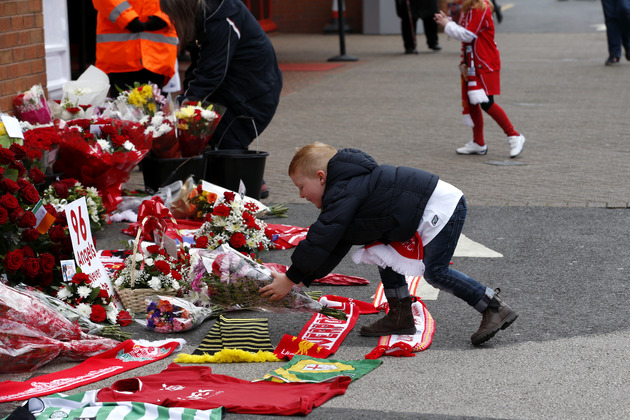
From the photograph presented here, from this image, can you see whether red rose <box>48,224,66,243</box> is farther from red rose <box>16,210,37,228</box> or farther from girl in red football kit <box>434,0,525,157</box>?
girl in red football kit <box>434,0,525,157</box>

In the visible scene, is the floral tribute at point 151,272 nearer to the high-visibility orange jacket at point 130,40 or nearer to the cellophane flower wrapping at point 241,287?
the cellophane flower wrapping at point 241,287

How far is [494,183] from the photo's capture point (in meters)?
8.34

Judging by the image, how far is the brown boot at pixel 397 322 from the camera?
464 cm

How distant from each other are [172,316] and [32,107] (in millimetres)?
2729

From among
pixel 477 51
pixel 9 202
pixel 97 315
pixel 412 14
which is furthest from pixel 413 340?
pixel 412 14

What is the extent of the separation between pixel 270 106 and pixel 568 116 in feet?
18.3

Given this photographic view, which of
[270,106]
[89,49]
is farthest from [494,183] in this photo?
[89,49]

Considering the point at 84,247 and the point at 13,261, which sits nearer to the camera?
the point at 13,261

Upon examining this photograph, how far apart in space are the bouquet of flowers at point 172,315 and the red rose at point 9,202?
0.84 m

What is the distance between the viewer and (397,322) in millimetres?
4641

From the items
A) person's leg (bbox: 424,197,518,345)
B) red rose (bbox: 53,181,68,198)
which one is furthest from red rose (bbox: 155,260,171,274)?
person's leg (bbox: 424,197,518,345)

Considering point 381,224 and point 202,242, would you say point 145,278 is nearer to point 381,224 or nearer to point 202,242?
point 202,242

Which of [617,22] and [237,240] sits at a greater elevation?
[617,22]

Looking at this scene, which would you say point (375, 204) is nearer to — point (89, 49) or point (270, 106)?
point (270, 106)
